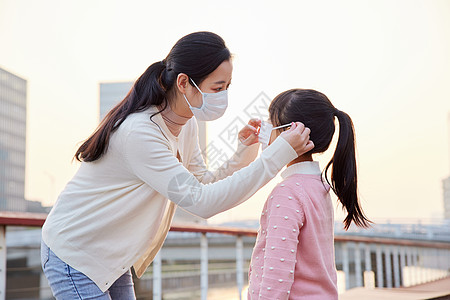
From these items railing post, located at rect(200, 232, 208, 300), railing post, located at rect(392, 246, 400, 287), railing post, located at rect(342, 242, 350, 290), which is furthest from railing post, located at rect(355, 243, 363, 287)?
railing post, located at rect(200, 232, 208, 300)

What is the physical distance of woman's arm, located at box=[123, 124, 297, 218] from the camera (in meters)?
1.23

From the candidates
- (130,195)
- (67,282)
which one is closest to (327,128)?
(130,195)

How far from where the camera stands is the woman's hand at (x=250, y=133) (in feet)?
5.24

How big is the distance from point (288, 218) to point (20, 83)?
266 feet

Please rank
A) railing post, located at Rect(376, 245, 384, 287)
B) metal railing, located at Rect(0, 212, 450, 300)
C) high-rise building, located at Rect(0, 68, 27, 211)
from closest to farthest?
metal railing, located at Rect(0, 212, 450, 300) < railing post, located at Rect(376, 245, 384, 287) < high-rise building, located at Rect(0, 68, 27, 211)

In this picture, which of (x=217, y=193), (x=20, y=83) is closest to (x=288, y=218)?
(x=217, y=193)

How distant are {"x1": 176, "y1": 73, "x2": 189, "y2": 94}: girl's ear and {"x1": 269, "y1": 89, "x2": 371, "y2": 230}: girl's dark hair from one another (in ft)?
0.89

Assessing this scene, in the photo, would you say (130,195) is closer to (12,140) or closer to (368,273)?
(368,273)

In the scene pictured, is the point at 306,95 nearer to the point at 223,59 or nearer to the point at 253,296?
the point at 223,59

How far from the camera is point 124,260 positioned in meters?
1.35

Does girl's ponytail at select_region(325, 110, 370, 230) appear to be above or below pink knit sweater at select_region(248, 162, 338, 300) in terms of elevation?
above

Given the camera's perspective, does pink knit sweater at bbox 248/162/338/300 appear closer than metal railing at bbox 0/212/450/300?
Yes

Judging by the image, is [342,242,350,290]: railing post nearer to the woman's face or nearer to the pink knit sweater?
the pink knit sweater

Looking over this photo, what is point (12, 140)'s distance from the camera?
225 ft
